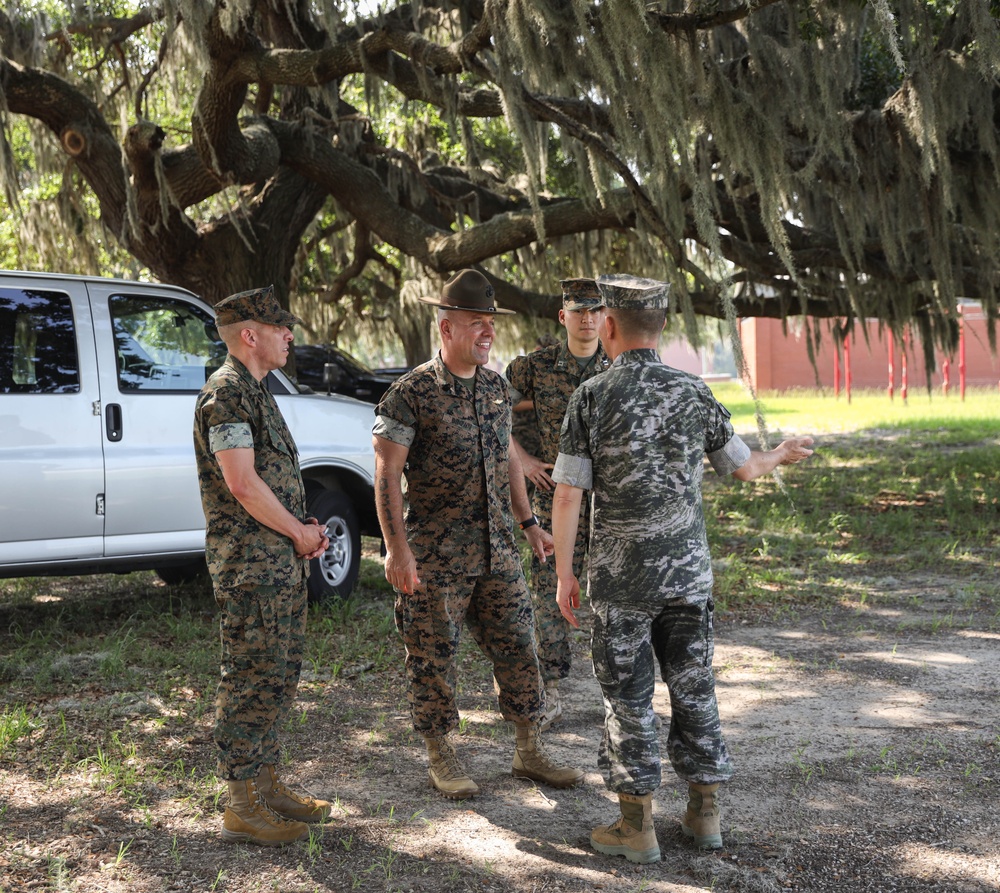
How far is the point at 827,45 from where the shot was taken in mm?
8133

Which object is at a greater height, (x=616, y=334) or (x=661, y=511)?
(x=616, y=334)

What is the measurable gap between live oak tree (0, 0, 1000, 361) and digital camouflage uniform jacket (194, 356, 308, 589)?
10.8 feet

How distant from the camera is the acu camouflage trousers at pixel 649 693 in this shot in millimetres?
3424

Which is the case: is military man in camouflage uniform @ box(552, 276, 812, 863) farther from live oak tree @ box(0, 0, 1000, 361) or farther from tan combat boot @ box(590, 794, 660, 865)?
live oak tree @ box(0, 0, 1000, 361)

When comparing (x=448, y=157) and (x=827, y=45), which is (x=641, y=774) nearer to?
(x=827, y=45)

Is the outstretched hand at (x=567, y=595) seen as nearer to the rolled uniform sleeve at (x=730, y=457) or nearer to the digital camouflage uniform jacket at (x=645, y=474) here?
the digital camouflage uniform jacket at (x=645, y=474)

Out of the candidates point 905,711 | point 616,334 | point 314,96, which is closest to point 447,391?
point 616,334

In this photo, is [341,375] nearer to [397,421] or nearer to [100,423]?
[100,423]

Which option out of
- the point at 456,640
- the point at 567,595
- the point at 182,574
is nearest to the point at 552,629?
the point at 456,640

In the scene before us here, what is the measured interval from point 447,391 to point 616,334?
2.54ft

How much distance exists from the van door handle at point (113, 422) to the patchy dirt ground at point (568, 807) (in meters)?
1.45

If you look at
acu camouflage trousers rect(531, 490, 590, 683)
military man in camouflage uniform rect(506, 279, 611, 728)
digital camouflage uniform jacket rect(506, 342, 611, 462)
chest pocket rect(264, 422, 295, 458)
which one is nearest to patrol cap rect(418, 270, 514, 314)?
chest pocket rect(264, 422, 295, 458)

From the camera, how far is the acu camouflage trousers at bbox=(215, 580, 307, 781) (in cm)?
357

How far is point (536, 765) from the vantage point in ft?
13.6
